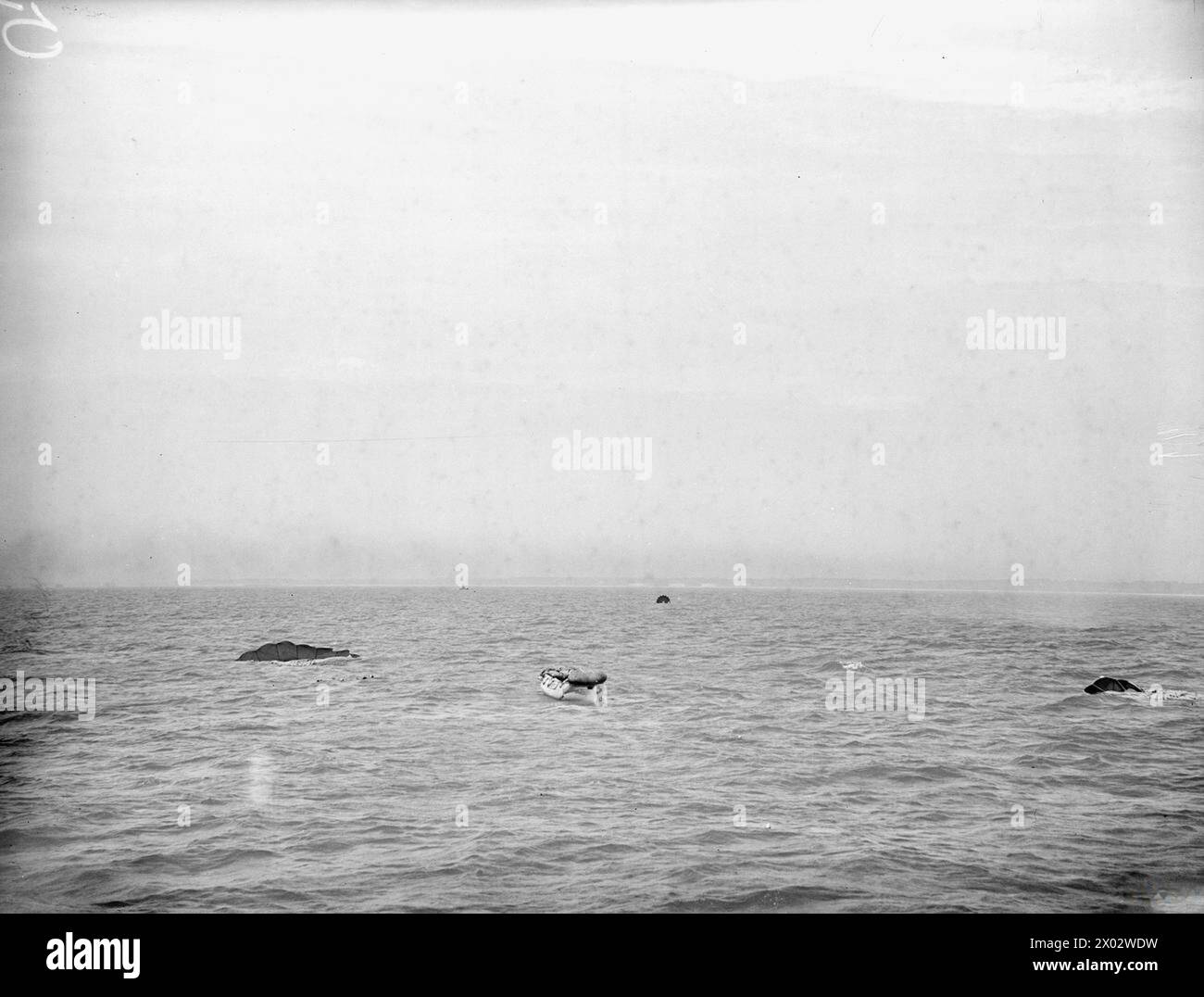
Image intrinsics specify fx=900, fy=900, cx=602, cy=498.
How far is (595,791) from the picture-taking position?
7547 mm

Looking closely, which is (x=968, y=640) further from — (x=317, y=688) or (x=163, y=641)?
(x=163, y=641)

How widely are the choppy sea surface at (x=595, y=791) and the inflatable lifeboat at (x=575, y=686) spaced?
0.30 metres

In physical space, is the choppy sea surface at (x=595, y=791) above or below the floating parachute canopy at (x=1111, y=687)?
above

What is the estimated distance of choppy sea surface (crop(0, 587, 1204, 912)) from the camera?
17.4ft

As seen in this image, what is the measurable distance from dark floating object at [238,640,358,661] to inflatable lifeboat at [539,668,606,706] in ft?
24.4

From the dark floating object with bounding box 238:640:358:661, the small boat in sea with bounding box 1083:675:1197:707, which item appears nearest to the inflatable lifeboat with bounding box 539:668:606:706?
the dark floating object with bounding box 238:640:358:661

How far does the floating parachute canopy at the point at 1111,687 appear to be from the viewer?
14738 mm

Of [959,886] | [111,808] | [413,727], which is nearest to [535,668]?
[413,727]
